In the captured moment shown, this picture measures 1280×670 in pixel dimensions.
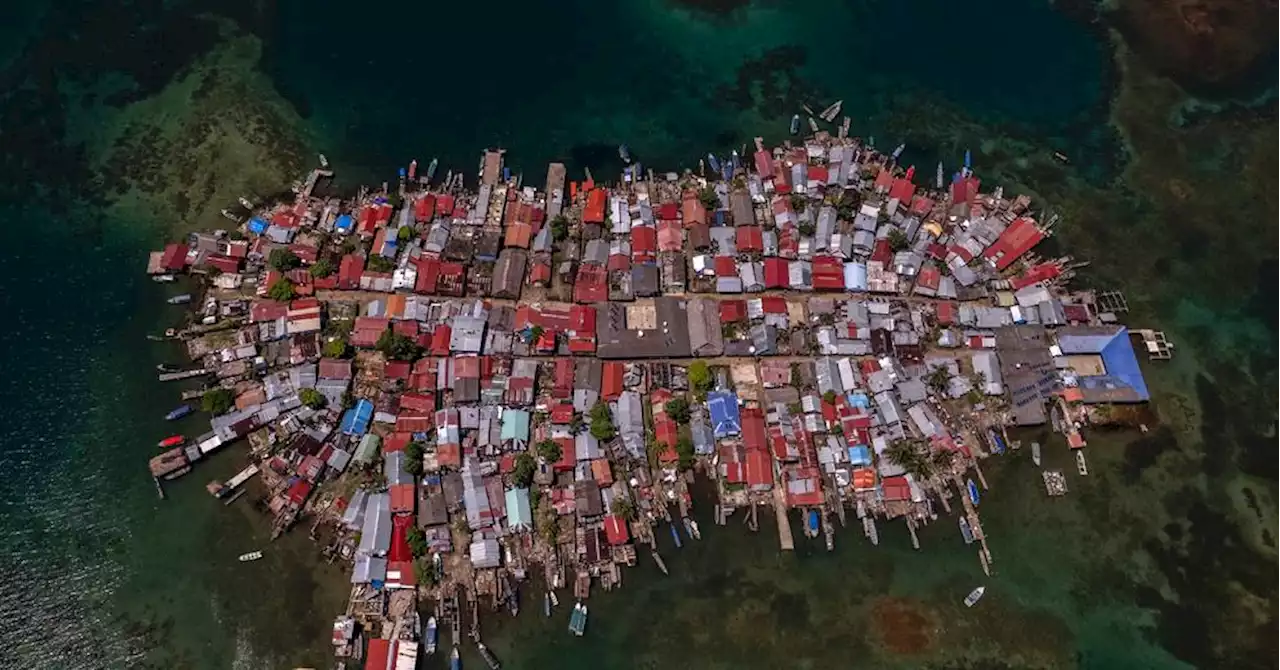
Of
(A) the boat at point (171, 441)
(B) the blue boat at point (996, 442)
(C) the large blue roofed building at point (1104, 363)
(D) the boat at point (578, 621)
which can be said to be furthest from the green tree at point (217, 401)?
(C) the large blue roofed building at point (1104, 363)

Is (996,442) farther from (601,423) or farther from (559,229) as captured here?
(559,229)

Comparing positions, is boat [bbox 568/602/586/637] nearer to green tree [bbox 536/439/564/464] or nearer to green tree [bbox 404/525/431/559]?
green tree [bbox 536/439/564/464]

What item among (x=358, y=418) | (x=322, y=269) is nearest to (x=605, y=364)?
(x=358, y=418)

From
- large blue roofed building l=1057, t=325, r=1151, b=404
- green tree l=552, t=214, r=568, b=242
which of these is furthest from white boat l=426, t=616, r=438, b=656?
large blue roofed building l=1057, t=325, r=1151, b=404

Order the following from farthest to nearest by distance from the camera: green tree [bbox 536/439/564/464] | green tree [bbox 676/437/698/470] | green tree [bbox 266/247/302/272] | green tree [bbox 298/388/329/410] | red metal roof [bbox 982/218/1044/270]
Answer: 1. red metal roof [bbox 982/218/1044/270]
2. green tree [bbox 266/247/302/272]
3. green tree [bbox 676/437/698/470]
4. green tree [bbox 298/388/329/410]
5. green tree [bbox 536/439/564/464]

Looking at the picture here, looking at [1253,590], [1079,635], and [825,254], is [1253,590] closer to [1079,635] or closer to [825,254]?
[1079,635]

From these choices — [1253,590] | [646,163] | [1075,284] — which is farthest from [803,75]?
[1253,590]
